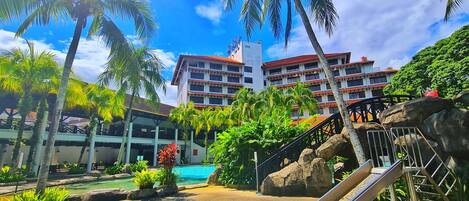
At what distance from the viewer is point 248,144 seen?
1323cm

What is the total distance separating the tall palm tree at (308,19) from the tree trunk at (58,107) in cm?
641

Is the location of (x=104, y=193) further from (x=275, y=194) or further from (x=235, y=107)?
(x=235, y=107)

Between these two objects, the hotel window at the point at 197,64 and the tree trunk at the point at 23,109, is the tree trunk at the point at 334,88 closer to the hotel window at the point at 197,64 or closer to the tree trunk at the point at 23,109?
the tree trunk at the point at 23,109

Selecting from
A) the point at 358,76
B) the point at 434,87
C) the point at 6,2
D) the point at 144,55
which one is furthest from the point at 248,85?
the point at 6,2

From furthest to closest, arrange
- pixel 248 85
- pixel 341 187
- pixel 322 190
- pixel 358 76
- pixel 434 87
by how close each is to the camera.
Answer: pixel 248 85 → pixel 358 76 → pixel 434 87 → pixel 322 190 → pixel 341 187

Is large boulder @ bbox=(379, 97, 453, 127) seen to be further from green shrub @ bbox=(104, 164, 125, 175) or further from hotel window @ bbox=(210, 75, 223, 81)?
hotel window @ bbox=(210, 75, 223, 81)

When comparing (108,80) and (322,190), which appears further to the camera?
(108,80)

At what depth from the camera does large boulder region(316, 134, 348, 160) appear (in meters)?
10.3

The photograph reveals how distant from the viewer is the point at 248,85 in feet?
192

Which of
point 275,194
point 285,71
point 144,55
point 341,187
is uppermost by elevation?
point 285,71

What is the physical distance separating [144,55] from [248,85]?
120 feet

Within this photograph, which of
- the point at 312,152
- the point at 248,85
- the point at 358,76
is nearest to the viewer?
the point at 312,152

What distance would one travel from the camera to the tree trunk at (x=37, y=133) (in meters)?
19.2

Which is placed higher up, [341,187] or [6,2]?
[6,2]
